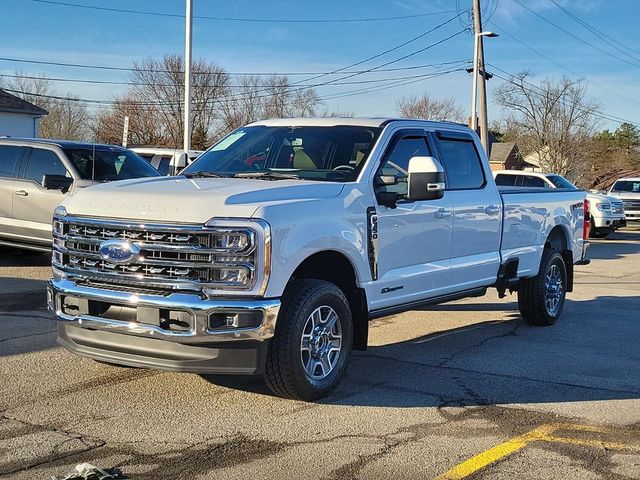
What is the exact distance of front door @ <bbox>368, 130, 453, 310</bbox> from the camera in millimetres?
6426

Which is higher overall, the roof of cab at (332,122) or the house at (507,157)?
the house at (507,157)

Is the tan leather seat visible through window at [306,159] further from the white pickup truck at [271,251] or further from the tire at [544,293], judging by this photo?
the tire at [544,293]

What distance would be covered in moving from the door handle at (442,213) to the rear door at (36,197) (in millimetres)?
6690

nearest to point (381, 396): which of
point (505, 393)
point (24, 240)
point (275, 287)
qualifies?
point (505, 393)

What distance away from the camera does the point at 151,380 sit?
629 centimetres

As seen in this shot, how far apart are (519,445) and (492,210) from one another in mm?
3404

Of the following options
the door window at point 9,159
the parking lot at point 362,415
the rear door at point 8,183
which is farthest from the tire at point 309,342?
the door window at point 9,159

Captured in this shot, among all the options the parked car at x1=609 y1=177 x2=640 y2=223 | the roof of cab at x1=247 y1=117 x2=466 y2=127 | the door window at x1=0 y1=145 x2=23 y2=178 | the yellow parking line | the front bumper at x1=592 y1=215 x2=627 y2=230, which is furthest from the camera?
the parked car at x1=609 y1=177 x2=640 y2=223

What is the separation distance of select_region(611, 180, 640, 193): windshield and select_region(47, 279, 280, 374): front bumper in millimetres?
27450

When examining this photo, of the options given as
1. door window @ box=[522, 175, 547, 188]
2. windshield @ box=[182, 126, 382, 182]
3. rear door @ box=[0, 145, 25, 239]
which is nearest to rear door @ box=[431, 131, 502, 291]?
windshield @ box=[182, 126, 382, 182]

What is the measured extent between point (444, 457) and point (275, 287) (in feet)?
4.93

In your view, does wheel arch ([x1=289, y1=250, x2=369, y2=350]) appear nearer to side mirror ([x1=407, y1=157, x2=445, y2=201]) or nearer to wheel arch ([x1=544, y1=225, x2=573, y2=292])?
side mirror ([x1=407, y1=157, x2=445, y2=201])

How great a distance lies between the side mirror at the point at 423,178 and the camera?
21.1 ft

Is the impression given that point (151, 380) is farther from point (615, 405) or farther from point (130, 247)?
point (615, 405)
